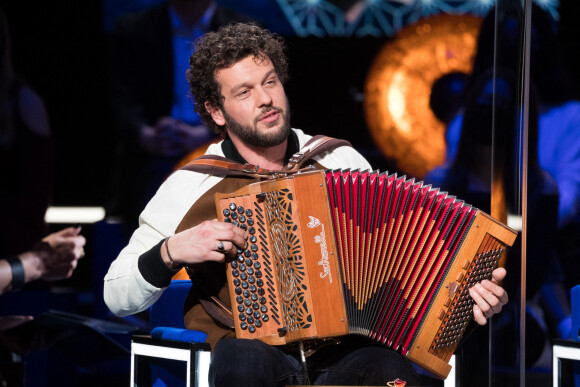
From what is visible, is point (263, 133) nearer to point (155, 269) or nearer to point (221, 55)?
point (221, 55)

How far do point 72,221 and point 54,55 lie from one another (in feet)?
2.80

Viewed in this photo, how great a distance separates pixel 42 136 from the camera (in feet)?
12.4

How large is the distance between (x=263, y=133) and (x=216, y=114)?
0.24 metres

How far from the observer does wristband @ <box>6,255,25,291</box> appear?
12.1ft

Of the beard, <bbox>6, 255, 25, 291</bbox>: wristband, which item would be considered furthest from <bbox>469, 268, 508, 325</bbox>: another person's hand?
<bbox>6, 255, 25, 291</bbox>: wristband

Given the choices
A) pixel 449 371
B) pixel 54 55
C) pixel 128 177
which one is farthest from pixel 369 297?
pixel 54 55

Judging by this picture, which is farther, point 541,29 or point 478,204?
point 541,29

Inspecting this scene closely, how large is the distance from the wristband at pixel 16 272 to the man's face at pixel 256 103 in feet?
5.92

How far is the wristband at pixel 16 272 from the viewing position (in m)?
3.70

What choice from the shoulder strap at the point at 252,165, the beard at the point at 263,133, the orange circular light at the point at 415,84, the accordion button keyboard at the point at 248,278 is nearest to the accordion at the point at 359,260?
the accordion button keyboard at the point at 248,278

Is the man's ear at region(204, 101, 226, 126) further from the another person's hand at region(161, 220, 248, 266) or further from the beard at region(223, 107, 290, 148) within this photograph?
the another person's hand at region(161, 220, 248, 266)

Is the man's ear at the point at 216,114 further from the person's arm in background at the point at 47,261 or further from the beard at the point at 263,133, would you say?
the person's arm in background at the point at 47,261

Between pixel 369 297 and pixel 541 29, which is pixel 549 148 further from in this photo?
pixel 369 297

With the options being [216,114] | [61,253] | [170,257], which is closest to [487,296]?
[170,257]
